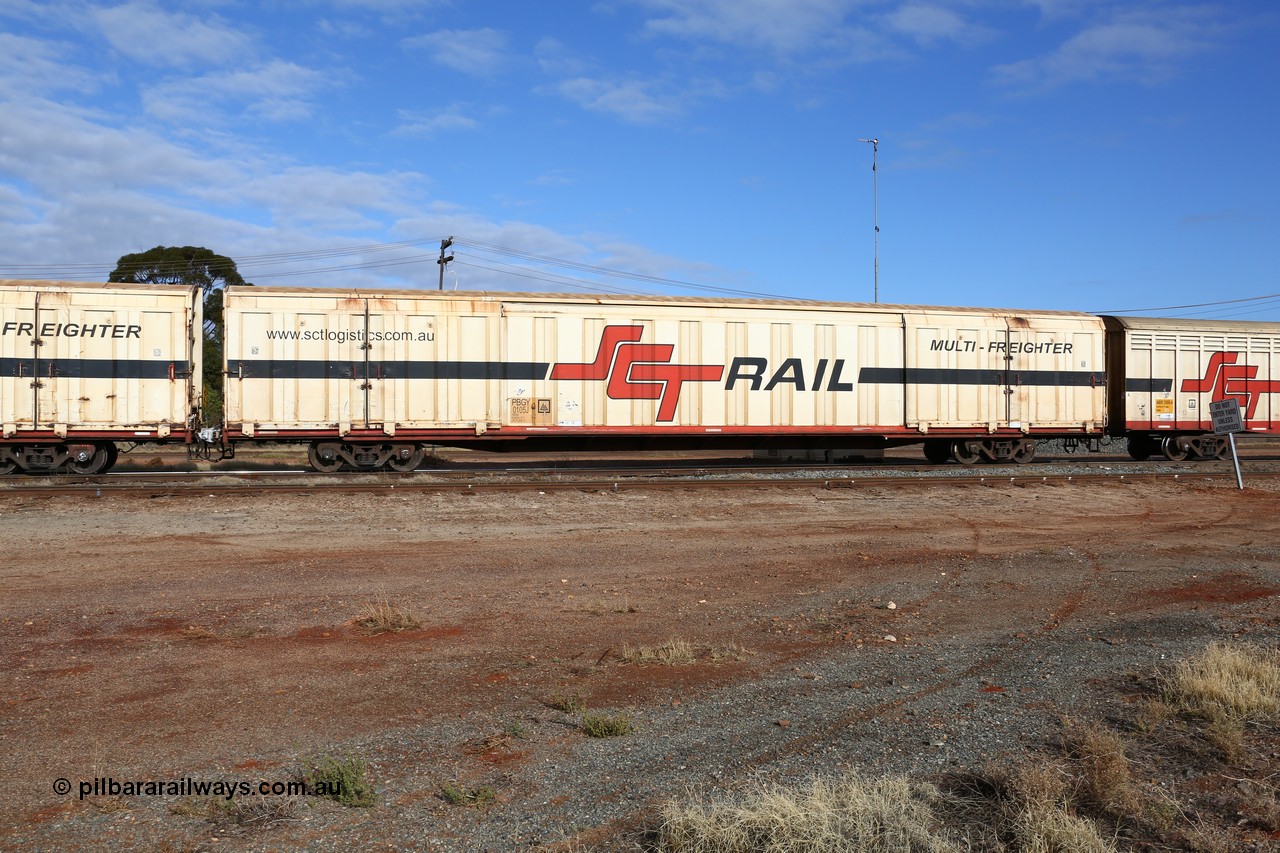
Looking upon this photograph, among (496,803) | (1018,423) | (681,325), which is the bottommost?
(496,803)

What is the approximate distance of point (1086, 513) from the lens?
1499 centimetres

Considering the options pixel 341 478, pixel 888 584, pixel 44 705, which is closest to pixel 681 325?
pixel 341 478

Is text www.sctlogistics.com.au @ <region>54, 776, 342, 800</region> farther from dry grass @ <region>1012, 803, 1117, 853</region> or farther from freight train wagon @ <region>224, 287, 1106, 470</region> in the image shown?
freight train wagon @ <region>224, 287, 1106, 470</region>

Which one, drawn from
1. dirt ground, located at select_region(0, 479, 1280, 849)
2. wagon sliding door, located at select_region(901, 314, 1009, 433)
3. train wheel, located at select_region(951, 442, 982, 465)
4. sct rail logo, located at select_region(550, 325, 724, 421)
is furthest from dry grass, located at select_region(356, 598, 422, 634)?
train wheel, located at select_region(951, 442, 982, 465)

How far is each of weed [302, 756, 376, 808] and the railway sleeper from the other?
46.5ft

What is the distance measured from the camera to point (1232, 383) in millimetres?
22438

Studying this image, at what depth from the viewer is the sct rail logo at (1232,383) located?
22234mm

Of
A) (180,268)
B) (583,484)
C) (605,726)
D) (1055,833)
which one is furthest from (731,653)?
(180,268)

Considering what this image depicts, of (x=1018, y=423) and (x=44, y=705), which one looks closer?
(x=44, y=705)

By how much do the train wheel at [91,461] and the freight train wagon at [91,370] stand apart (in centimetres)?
2

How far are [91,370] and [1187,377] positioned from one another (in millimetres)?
25670

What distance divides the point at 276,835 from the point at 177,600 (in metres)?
5.46

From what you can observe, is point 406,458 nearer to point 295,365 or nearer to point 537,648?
point 295,365

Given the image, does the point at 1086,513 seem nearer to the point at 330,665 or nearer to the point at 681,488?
the point at 681,488
